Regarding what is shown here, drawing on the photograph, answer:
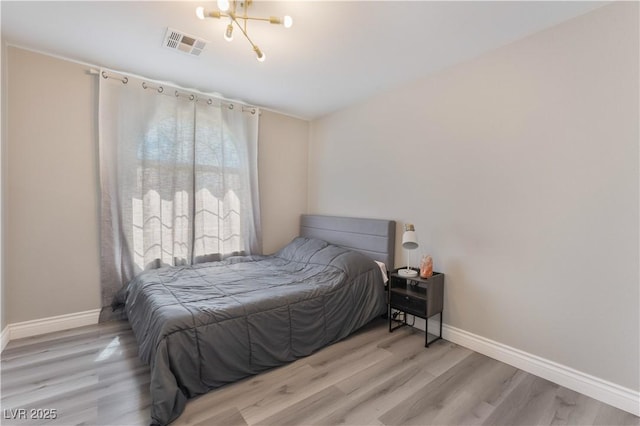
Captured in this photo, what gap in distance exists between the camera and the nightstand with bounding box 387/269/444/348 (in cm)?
240

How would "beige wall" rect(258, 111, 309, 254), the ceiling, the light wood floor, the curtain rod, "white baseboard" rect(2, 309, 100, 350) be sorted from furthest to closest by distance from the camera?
"beige wall" rect(258, 111, 309, 254)
the curtain rod
"white baseboard" rect(2, 309, 100, 350)
the ceiling
the light wood floor

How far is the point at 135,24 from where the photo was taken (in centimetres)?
202

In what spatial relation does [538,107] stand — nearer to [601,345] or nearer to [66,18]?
[601,345]

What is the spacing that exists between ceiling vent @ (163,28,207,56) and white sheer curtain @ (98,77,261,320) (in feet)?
2.78

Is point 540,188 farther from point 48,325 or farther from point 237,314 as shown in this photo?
point 48,325

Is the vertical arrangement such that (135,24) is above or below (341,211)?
above

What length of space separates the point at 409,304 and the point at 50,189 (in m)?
3.38

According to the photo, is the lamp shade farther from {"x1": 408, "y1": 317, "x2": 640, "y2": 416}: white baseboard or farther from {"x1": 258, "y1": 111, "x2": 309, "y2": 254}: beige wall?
{"x1": 258, "y1": 111, "x2": 309, "y2": 254}: beige wall

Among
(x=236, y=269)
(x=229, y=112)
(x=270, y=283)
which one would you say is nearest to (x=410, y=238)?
(x=270, y=283)

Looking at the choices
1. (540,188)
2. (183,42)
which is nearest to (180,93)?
(183,42)

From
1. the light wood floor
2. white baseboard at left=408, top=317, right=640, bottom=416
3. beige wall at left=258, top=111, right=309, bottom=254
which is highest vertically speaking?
beige wall at left=258, top=111, right=309, bottom=254

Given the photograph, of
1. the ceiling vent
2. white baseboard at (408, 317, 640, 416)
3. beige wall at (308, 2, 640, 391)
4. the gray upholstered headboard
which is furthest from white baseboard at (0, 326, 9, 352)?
white baseboard at (408, 317, 640, 416)

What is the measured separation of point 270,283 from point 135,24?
2.22m

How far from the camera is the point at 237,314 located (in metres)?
1.94
